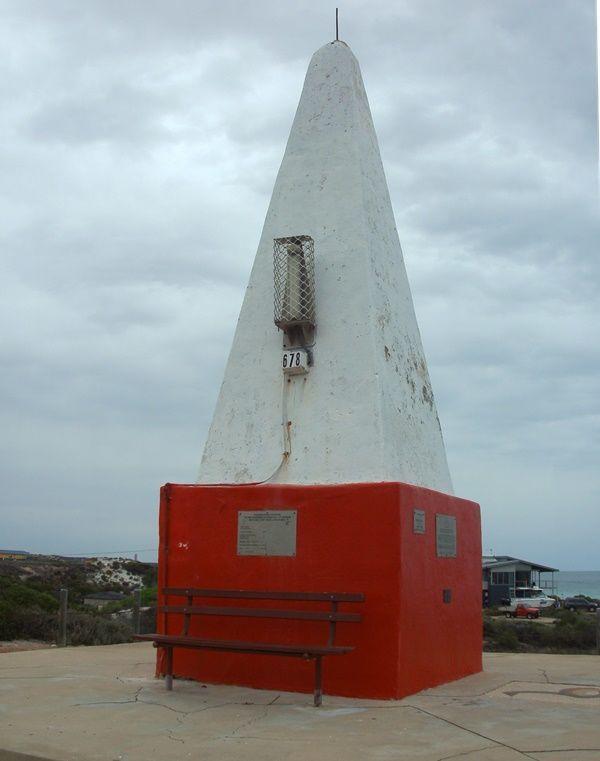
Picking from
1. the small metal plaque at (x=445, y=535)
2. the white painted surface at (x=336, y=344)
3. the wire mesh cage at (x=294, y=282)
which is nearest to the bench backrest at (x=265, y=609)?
the white painted surface at (x=336, y=344)

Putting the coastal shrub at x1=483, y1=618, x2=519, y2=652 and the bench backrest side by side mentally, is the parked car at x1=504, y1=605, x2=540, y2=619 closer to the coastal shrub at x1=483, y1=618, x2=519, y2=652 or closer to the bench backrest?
the coastal shrub at x1=483, y1=618, x2=519, y2=652

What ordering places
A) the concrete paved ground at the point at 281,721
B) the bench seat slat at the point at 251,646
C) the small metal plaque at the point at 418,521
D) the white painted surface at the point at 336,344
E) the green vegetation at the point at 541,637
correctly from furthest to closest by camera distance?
the green vegetation at the point at 541,637 < the white painted surface at the point at 336,344 < the small metal plaque at the point at 418,521 < the bench seat slat at the point at 251,646 < the concrete paved ground at the point at 281,721

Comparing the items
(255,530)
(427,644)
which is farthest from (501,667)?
(255,530)

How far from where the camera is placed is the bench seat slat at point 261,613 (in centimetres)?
716

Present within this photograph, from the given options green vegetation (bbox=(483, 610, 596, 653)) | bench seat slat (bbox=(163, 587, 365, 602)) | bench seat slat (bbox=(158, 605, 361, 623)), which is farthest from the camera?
green vegetation (bbox=(483, 610, 596, 653))

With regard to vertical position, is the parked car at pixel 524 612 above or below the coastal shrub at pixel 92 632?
below

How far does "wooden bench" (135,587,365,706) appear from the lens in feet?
22.5

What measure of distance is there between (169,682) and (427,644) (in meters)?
2.44

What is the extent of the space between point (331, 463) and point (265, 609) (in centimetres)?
149

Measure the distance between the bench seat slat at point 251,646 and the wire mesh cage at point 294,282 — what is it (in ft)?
10.5

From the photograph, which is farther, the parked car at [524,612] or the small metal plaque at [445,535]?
the parked car at [524,612]

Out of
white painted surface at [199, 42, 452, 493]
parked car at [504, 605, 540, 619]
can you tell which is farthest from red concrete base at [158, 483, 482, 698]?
parked car at [504, 605, 540, 619]

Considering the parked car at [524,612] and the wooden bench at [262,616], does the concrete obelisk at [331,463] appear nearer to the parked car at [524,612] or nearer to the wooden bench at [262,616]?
the wooden bench at [262,616]

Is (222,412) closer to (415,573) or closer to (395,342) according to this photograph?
(395,342)
